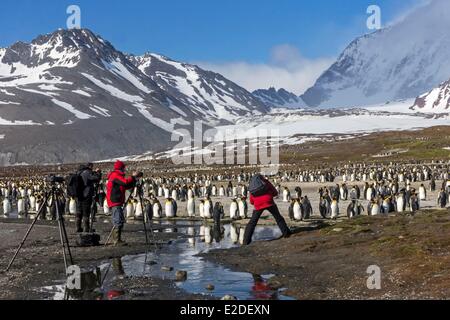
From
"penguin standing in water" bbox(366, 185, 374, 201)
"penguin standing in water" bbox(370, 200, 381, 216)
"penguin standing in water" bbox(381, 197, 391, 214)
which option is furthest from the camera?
"penguin standing in water" bbox(366, 185, 374, 201)

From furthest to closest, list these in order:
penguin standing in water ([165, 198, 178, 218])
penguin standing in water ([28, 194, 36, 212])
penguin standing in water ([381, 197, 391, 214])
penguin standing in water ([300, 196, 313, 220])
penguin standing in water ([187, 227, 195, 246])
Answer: penguin standing in water ([28, 194, 36, 212])
penguin standing in water ([165, 198, 178, 218])
penguin standing in water ([300, 196, 313, 220])
penguin standing in water ([381, 197, 391, 214])
penguin standing in water ([187, 227, 195, 246])

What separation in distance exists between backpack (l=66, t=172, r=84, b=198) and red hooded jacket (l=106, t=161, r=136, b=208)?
0.96 metres

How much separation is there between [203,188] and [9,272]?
88.8 feet

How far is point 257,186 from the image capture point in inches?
579

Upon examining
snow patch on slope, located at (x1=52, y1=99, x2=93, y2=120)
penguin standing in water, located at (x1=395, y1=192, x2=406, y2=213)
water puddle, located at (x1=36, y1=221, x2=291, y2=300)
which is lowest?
water puddle, located at (x1=36, y1=221, x2=291, y2=300)

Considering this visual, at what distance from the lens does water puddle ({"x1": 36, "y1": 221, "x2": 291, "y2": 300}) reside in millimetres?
10164

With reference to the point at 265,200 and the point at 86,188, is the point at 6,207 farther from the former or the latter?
the point at 265,200

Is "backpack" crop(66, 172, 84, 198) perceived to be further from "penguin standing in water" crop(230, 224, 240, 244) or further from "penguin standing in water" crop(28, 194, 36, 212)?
"penguin standing in water" crop(28, 194, 36, 212)

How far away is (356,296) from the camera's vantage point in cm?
918

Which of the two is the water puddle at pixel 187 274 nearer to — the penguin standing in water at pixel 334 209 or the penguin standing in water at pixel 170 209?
the penguin standing in water at pixel 334 209

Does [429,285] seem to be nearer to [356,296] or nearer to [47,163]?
[356,296]

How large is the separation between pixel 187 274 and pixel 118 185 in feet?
12.7

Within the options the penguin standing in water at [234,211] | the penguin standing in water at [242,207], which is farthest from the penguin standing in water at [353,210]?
the penguin standing in water at [234,211]

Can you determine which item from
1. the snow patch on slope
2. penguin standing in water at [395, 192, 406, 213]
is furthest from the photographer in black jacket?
the snow patch on slope
